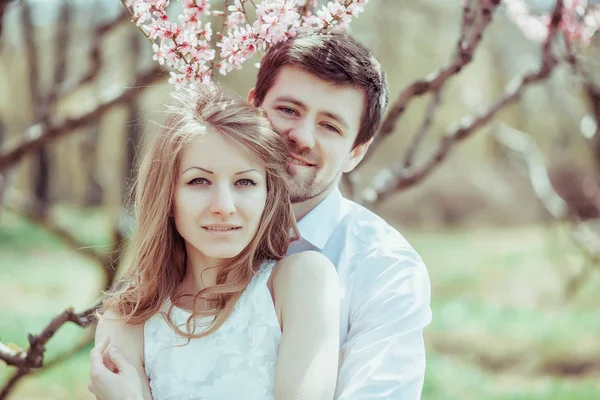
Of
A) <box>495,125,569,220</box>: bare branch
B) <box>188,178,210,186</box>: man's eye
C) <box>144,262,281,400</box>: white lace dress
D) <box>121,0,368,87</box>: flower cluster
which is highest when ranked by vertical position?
<box>121,0,368,87</box>: flower cluster

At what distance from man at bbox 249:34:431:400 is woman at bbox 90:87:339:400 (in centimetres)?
16

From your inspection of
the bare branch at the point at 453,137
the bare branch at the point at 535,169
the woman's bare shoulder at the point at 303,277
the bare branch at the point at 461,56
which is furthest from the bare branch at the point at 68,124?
the bare branch at the point at 535,169

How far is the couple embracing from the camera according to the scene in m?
1.90

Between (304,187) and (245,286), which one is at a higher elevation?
(304,187)

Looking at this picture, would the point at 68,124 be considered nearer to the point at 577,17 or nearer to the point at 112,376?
the point at 112,376

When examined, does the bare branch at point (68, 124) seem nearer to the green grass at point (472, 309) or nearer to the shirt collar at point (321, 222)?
the shirt collar at point (321, 222)

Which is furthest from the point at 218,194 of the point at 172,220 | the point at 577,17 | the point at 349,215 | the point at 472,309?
the point at 472,309

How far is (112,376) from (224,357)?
0.89 ft

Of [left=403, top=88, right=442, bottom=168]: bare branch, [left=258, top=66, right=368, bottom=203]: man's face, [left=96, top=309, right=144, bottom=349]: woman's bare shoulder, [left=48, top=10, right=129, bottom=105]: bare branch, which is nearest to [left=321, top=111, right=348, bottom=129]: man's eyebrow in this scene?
[left=258, top=66, right=368, bottom=203]: man's face

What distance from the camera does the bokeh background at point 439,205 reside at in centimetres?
623

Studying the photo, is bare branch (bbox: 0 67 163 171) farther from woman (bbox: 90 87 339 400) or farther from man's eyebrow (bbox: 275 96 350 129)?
woman (bbox: 90 87 339 400)

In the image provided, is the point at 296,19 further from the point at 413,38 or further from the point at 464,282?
the point at 413,38

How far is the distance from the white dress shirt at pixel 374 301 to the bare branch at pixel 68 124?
66.1 inches

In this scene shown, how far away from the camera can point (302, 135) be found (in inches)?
86.7
